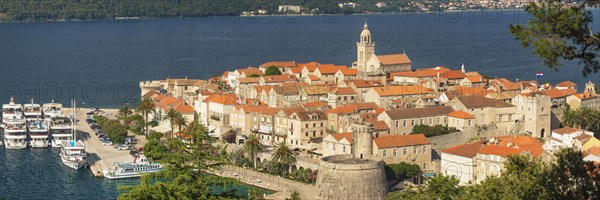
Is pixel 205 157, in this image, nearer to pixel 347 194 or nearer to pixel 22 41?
pixel 347 194

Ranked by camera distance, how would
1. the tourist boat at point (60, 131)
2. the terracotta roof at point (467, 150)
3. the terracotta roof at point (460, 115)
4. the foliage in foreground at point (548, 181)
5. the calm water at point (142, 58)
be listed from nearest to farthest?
the foliage in foreground at point (548, 181) < the terracotta roof at point (467, 150) < the calm water at point (142, 58) < the terracotta roof at point (460, 115) < the tourist boat at point (60, 131)

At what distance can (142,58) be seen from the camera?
128 meters

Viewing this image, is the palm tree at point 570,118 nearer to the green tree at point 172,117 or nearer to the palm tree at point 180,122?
the palm tree at point 180,122

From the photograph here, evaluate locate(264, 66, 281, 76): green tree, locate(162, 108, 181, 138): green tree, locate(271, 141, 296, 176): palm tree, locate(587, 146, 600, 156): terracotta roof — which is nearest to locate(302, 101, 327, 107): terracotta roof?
locate(162, 108, 181, 138): green tree

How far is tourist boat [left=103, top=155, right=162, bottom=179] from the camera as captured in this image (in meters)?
49.9

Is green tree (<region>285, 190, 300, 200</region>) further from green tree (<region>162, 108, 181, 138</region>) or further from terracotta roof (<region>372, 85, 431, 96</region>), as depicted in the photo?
terracotta roof (<region>372, 85, 431, 96</region>)

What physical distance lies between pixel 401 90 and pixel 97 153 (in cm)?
1852

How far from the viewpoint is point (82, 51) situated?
142 meters

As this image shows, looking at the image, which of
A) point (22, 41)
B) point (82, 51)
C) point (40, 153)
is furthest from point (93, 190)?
point (22, 41)

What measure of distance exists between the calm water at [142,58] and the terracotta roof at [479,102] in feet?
64.1

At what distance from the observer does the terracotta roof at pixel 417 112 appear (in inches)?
2046

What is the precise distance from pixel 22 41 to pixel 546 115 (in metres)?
126

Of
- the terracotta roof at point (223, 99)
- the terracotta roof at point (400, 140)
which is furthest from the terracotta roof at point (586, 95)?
the terracotta roof at point (223, 99)

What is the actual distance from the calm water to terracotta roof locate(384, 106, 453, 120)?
1491 centimetres
